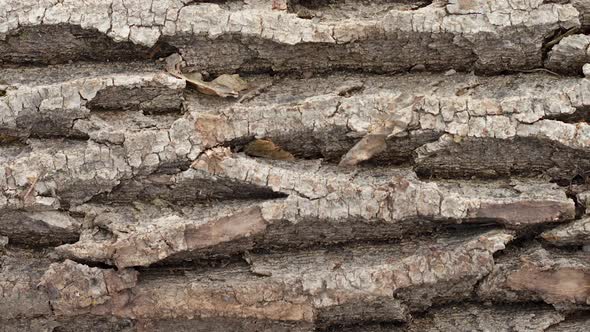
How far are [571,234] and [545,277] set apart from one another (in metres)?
0.20

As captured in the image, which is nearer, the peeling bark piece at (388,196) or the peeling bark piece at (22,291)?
the peeling bark piece at (388,196)

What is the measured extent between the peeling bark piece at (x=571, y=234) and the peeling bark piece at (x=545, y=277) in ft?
0.18

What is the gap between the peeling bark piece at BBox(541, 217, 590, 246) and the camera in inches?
104

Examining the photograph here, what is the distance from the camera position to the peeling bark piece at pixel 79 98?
2.74 meters

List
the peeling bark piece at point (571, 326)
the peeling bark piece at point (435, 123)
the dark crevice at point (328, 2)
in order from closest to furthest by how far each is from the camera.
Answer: the peeling bark piece at point (435, 123)
the peeling bark piece at point (571, 326)
the dark crevice at point (328, 2)

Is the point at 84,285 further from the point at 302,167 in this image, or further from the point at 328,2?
the point at 328,2

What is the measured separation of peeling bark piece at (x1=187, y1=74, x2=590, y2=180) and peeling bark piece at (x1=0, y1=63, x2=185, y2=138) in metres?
0.16

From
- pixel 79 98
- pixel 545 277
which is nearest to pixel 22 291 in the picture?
pixel 79 98

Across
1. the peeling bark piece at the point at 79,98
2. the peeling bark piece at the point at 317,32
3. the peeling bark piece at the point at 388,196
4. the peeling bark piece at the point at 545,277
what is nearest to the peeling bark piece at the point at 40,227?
the peeling bark piece at the point at 79,98

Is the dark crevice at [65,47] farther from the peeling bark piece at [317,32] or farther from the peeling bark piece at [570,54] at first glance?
the peeling bark piece at [570,54]

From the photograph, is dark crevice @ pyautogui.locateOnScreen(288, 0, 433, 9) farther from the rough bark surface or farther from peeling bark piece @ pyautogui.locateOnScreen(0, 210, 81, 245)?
peeling bark piece @ pyautogui.locateOnScreen(0, 210, 81, 245)

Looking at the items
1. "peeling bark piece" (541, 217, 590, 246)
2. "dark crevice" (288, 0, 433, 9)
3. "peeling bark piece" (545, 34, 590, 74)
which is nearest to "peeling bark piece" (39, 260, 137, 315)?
"dark crevice" (288, 0, 433, 9)

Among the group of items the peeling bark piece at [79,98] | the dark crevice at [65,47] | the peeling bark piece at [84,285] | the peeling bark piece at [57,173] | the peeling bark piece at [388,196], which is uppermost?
the dark crevice at [65,47]

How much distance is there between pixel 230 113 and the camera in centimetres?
271
